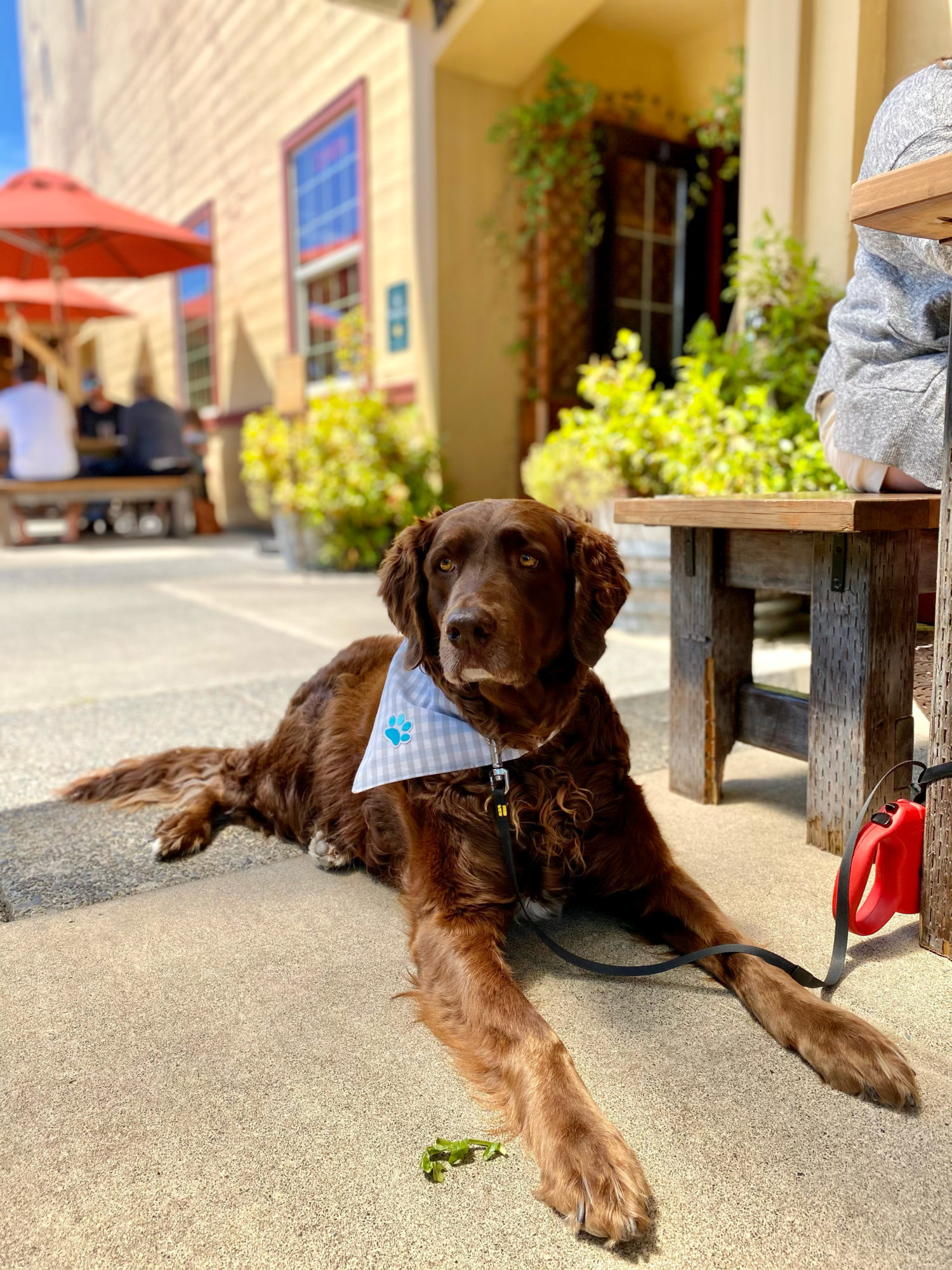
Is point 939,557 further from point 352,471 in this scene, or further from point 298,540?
point 298,540

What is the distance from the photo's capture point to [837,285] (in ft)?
13.3

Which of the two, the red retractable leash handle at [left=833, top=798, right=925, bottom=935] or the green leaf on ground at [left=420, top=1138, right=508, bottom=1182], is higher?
the red retractable leash handle at [left=833, top=798, right=925, bottom=935]

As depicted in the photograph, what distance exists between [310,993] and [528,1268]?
700 mm

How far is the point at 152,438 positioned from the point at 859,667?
9.85 m

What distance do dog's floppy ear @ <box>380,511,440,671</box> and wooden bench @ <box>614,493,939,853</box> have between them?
2.45ft

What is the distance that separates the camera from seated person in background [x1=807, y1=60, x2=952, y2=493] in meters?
1.91

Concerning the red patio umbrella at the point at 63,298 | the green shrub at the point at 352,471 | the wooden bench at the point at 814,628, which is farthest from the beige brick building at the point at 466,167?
the wooden bench at the point at 814,628

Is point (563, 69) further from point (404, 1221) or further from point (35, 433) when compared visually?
point (404, 1221)

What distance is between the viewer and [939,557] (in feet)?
5.41

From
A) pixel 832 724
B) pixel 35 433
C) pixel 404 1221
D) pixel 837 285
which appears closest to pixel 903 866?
pixel 832 724

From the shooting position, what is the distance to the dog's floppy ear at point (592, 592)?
188 cm

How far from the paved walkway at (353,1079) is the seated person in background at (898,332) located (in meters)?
0.95

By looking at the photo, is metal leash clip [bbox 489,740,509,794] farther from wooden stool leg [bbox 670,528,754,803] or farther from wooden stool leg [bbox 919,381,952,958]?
wooden stool leg [bbox 670,528,754,803]

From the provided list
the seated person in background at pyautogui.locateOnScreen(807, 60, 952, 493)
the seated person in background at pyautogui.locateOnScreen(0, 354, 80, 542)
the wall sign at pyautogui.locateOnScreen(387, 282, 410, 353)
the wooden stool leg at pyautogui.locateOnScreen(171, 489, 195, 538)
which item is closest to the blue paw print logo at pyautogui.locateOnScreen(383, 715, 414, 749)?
the seated person in background at pyautogui.locateOnScreen(807, 60, 952, 493)
